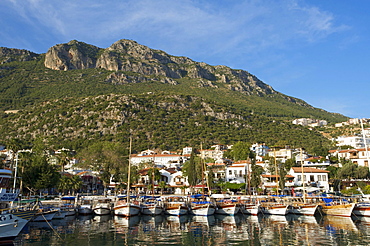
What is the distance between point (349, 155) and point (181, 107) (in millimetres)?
90348

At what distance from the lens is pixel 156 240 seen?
2436 centimetres

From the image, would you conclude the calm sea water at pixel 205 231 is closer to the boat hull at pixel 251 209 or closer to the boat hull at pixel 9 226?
the boat hull at pixel 9 226

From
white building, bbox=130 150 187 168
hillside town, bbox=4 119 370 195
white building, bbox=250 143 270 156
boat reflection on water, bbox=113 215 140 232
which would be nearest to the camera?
boat reflection on water, bbox=113 215 140 232

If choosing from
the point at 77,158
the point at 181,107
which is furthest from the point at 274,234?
the point at 181,107

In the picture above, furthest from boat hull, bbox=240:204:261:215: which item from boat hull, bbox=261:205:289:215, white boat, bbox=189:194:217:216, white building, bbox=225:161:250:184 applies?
white building, bbox=225:161:250:184

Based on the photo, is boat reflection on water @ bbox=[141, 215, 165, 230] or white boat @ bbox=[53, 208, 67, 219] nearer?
boat reflection on water @ bbox=[141, 215, 165, 230]

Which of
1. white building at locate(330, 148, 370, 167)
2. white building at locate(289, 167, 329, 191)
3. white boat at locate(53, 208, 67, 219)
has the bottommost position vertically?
white boat at locate(53, 208, 67, 219)

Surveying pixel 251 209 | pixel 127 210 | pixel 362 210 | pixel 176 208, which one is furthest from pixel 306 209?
pixel 127 210

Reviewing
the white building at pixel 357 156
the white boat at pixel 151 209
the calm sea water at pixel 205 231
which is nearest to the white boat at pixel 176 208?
the white boat at pixel 151 209

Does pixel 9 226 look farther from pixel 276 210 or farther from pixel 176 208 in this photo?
pixel 276 210

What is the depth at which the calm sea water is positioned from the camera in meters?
23.9

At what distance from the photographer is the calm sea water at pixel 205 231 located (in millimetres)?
23906

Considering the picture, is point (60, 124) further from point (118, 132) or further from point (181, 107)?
point (181, 107)

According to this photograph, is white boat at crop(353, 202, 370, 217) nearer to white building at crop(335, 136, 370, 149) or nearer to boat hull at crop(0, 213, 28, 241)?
boat hull at crop(0, 213, 28, 241)
